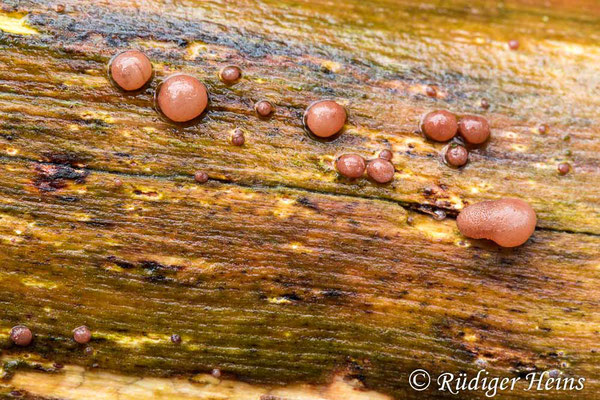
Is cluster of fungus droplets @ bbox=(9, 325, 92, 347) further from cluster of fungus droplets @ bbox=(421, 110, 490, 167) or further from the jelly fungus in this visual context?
cluster of fungus droplets @ bbox=(421, 110, 490, 167)

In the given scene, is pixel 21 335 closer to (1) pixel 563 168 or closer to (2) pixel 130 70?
(2) pixel 130 70

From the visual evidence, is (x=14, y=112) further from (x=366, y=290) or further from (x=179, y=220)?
(x=366, y=290)

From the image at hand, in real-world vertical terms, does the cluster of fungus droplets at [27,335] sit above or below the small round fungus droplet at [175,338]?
below

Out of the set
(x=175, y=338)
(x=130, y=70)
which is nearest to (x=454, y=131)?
(x=130, y=70)

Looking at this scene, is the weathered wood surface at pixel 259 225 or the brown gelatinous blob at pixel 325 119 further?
the brown gelatinous blob at pixel 325 119

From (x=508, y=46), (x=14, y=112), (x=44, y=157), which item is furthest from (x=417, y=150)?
(x=14, y=112)

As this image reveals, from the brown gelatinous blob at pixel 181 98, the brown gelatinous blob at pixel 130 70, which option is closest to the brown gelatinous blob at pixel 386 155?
the brown gelatinous blob at pixel 181 98

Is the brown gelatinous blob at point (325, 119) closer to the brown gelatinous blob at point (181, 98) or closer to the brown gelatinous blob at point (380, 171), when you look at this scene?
the brown gelatinous blob at point (380, 171)
